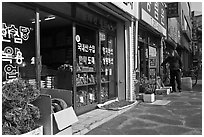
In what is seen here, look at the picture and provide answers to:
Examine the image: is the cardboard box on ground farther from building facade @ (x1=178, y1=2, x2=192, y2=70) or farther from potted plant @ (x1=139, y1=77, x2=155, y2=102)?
building facade @ (x1=178, y1=2, x2=192, y2=70)

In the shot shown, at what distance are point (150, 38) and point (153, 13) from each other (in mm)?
1269

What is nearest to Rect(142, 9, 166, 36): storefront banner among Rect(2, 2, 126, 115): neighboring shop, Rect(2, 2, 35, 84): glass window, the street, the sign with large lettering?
the sign with large lettering

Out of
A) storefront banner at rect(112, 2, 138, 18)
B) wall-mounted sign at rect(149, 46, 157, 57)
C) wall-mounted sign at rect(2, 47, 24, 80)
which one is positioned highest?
storefront banner at rect(112, 2, 138, 18)

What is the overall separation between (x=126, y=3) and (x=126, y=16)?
382 mm

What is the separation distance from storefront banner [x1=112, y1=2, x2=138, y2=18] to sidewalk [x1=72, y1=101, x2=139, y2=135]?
8.49ft

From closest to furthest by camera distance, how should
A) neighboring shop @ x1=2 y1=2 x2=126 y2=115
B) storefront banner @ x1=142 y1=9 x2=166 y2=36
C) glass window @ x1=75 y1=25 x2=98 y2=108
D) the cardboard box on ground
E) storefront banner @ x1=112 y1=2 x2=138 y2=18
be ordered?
the cardboard box on ground, neighboring shop @ x1=2 y1=2 x2=126 y2=115, glass window @ x1=75 y1=25 x2=98 y2=108, storefront banner @ x1=112 y1=2 x2=138 y2=18, storefront banner @ x1=142 y1=9 x2=166 y2=36

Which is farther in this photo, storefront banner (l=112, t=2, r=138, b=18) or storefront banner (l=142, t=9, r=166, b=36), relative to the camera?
storefront banner (l=142, t=9, r=166, b=36)

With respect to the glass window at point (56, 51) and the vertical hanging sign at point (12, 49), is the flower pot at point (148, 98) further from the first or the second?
the vertical hanging sign at point (12, 49)

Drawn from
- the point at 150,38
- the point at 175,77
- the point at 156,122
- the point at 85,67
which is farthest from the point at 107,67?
the point at 175,77

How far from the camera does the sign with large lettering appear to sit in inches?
293

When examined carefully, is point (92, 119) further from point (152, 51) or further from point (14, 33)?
point (152, 51)

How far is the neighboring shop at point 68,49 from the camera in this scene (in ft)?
12.0

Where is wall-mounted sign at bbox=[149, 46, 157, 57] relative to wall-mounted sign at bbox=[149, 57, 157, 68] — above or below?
above

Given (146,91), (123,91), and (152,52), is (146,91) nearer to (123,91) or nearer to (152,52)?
(123,91)
